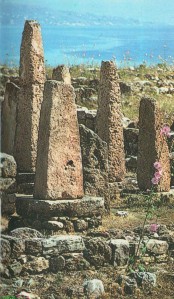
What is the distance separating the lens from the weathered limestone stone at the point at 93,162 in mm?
13961

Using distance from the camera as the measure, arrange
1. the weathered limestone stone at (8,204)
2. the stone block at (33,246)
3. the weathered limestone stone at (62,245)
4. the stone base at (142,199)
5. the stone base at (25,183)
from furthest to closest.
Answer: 1. the stone base at (142,199)
2. the stone base at (25,183)
3. the weathered limestone stone at (8,204)
4. the weathered limestone stone at (62,245)
5. the stone block at (33,246)

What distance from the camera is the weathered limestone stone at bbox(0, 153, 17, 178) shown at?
12.3 meters

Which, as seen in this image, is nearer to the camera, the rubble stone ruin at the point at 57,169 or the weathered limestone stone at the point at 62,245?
the weathered limestone stone at the point at 62,245

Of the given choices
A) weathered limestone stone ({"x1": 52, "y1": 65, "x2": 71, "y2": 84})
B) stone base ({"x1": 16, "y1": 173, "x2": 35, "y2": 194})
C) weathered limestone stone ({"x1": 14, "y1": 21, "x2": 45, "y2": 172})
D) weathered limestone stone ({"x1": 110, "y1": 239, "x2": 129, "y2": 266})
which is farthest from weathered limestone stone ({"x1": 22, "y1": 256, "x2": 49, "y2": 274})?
weathered limestone stone ({"x1": 52, "y1": 65, "x2": 71, "y2": 84})

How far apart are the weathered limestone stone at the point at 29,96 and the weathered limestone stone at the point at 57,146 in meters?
2.84

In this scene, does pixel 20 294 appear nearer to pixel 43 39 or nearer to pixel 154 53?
pixel 43 39

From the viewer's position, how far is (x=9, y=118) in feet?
55.2

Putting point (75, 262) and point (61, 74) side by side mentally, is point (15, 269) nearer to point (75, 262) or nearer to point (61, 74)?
point (75, 262)

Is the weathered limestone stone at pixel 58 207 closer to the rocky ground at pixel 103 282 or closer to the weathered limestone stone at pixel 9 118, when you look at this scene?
the rocky ground at pixel 103 282

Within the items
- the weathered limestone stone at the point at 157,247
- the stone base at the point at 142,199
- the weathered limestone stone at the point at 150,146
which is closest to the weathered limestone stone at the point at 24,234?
the weathered limestone stone at the point at 157,247

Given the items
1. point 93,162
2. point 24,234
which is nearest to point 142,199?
point 93,162

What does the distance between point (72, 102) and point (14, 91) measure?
170 inches

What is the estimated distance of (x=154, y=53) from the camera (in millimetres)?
31234

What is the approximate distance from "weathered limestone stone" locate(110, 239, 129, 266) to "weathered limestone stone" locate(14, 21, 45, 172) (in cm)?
451
